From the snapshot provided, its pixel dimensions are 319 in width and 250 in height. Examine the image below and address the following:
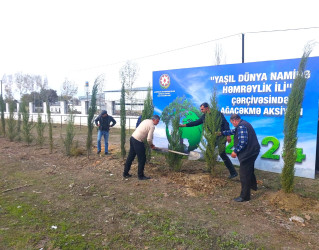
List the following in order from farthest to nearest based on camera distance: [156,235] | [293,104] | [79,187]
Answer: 1. [79,187]
2. [293,104]
3. [156,235]

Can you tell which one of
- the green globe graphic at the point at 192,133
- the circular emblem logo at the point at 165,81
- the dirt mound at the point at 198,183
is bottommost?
the dirt mound at the point at 198,183

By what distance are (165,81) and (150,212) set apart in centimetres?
575

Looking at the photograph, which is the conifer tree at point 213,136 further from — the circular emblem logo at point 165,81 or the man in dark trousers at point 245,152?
the circular emblem logo at point 165,81

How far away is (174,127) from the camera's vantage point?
651 cm

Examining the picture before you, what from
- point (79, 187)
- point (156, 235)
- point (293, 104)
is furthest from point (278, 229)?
point (79, 187)

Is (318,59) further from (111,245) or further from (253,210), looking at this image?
(111,245)

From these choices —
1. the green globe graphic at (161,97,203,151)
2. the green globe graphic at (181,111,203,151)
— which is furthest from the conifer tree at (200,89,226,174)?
the green globe graphic at (181,111,203,151)

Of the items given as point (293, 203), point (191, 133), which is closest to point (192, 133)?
point (191, 133)

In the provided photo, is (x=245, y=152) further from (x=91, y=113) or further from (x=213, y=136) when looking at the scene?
(x=91, y=113)

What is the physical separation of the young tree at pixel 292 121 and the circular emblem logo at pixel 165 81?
4980 mm

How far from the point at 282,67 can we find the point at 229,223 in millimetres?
4525

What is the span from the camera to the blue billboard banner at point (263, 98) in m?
5.96

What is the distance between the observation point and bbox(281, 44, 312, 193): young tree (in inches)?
172

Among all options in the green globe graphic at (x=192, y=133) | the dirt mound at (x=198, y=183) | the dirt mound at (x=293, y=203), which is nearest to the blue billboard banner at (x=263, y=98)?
the green globe graphic at (x=192, y=133)
